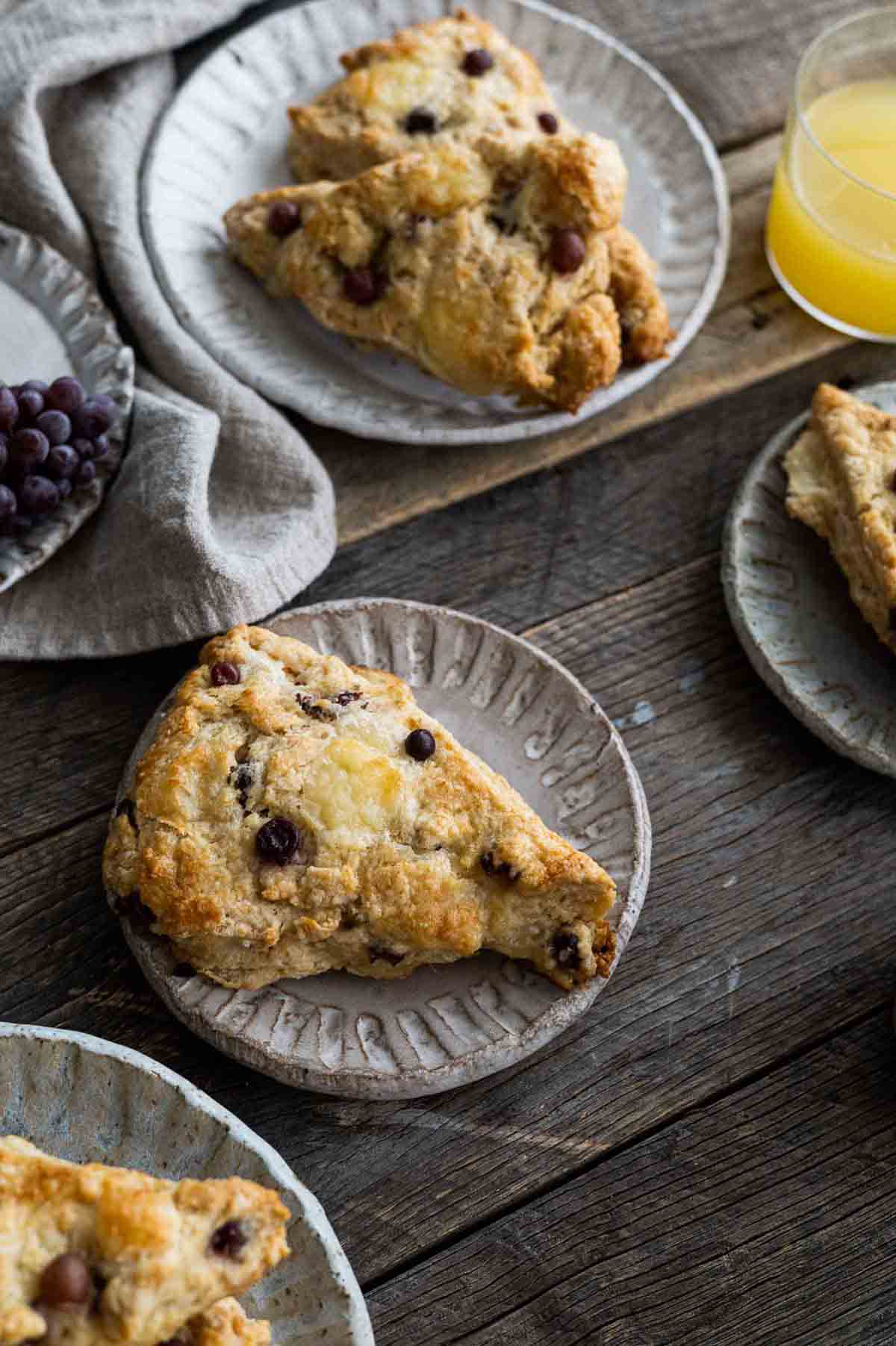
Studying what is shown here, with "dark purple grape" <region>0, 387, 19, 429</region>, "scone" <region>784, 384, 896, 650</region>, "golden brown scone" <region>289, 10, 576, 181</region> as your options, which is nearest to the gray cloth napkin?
"dark purple grape" <region>0, 387, 19, 429</region>

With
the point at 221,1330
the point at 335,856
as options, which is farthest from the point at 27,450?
the point at 221,1330

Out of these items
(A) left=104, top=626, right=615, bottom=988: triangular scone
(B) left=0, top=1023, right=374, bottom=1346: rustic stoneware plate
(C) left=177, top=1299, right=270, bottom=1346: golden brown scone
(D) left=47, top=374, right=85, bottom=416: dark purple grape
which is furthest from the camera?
(D) left=47, top=374, right=85, bottom=416: dark purple grape

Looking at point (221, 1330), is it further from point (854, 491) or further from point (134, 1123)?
point (854, 491)

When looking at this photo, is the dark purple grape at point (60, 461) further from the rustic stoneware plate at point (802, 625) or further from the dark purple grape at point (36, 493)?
the rustic stoneware plate at point (802, 625)

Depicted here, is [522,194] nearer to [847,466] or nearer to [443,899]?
[847,466]

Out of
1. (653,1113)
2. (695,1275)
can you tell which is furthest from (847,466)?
(695,1275)

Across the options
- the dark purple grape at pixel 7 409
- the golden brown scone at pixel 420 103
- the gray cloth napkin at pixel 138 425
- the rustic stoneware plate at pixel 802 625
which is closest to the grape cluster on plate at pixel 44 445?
the dark purple grape at pixel 7 409

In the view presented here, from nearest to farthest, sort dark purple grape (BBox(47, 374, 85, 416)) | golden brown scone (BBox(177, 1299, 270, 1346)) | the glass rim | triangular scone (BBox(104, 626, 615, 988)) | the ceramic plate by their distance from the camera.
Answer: golden brown scone (BBox(177, 1299, 270, 1346)) < triangular scone (BBox(104, 626, 615, 988)) < dark purple grape (BBox(47, 374, 85, 416)) < the ceramic plate < the glass rim

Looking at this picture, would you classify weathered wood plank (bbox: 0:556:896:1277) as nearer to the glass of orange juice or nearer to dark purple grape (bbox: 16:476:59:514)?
dark purple grape (bbox: 16:476:59:514)
